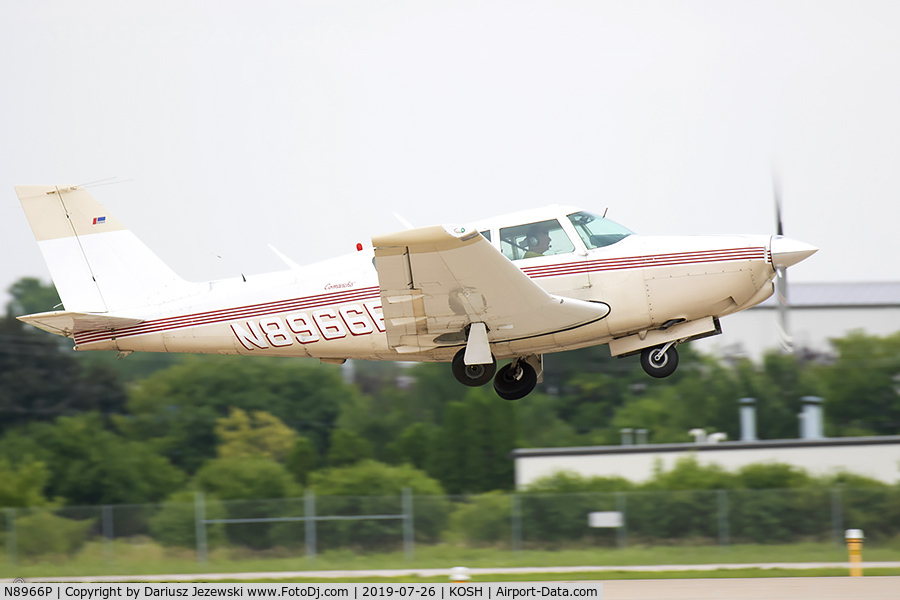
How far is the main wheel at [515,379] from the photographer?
49.0 ft

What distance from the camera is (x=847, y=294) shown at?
75.4 m

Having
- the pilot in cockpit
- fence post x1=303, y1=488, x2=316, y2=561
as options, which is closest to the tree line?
fence post x1=303, y1=488, x2=316, y2=561

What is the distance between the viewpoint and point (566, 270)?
13.9 m

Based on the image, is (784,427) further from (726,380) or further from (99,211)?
(99,211)

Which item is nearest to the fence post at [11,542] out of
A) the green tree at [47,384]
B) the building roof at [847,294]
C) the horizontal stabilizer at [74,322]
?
the horizontal stabilizer at [74,322]

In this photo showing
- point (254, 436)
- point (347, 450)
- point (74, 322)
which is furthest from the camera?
point (254, 436)

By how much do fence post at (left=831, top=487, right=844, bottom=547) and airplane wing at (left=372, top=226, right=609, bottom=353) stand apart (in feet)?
51.3

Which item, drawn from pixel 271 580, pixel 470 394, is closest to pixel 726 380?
pixel 470 394

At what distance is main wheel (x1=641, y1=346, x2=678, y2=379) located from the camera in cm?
1418

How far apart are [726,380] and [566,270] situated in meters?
45.0

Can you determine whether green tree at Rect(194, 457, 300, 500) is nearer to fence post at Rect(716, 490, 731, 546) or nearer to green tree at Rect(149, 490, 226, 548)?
green tree at Rect(149, 490, 226, 548)

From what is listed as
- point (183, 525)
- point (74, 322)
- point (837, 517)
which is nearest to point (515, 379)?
point (74, 322)

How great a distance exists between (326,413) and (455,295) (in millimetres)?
51736

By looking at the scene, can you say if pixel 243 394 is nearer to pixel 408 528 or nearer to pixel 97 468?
pixel 97 468
